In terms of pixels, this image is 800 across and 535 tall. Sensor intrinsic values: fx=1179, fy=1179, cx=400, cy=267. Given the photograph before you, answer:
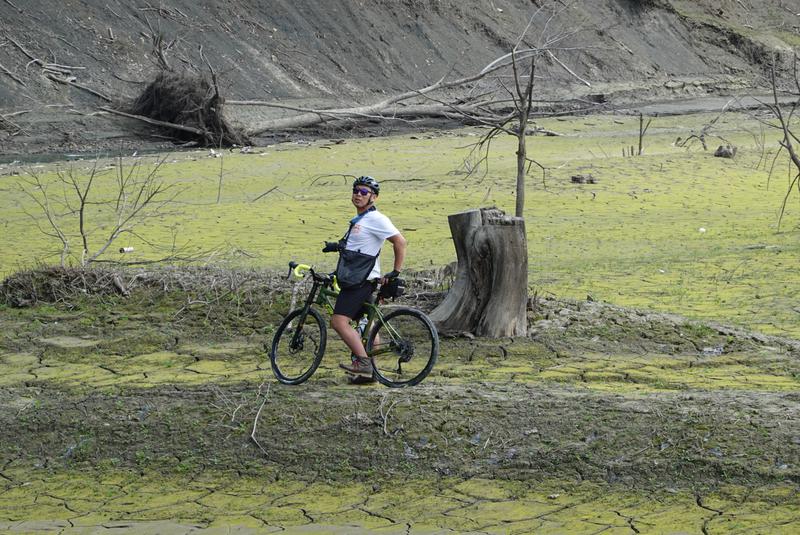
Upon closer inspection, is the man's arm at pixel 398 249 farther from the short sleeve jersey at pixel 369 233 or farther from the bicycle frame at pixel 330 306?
the bicycle frame at pixel 330 306

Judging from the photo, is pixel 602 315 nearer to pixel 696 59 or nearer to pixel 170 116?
pixel 170 116

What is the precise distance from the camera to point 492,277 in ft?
26.1

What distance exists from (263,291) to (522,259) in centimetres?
215

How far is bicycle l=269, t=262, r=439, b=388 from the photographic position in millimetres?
6273

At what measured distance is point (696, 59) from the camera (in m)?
48.3

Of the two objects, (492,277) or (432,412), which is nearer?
(432,412)

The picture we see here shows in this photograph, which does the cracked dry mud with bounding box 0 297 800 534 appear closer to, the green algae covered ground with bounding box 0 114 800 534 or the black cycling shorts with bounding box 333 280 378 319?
the green algae covered ground with bounding box 0 114 800 534

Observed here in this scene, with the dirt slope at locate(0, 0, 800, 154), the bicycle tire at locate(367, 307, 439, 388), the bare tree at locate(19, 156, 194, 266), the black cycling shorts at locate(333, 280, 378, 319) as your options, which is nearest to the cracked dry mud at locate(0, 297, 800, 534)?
the bicycle tire at locate(367, 307, 439, 388)

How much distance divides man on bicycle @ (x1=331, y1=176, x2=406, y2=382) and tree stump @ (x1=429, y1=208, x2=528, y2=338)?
1777mm

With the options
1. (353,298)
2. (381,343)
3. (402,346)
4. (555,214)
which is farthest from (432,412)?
(555,214)

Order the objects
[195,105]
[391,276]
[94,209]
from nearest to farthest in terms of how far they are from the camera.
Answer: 1. [391,276]
2. [94,209]
3. [195,105]

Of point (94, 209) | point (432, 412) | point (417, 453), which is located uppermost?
point (94, 209)

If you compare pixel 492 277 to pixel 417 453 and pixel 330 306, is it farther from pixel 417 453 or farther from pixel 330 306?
pixel 417 453

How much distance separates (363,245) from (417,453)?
46.0 inches
